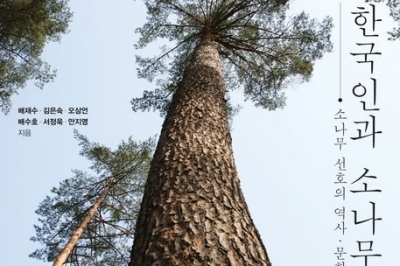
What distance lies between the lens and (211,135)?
12.7 ft

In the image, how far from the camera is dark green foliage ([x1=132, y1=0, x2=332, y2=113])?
10.3 meters

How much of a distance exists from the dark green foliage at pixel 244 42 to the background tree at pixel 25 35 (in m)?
2.51

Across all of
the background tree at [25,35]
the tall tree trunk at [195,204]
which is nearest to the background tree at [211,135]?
the tall tree trunk at [195,204]

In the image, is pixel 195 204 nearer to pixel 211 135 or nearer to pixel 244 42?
pixel 211 135

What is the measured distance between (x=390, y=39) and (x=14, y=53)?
9.98 meters

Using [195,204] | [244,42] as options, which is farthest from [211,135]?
[244,42]

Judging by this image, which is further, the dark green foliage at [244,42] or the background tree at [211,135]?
the dark green foliage at [244,42]

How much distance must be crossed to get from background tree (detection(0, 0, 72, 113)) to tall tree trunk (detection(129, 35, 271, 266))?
7.80 m

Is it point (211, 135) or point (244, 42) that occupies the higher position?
point (244, 42)

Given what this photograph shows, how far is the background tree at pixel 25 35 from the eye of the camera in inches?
408

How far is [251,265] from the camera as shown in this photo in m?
2.23

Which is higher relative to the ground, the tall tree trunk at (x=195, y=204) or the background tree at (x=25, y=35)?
the background tree at (x=25, y=35)

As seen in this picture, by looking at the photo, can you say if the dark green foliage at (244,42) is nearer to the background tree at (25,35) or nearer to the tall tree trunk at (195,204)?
the background tree at (25,35)

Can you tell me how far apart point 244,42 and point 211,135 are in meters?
7.12
